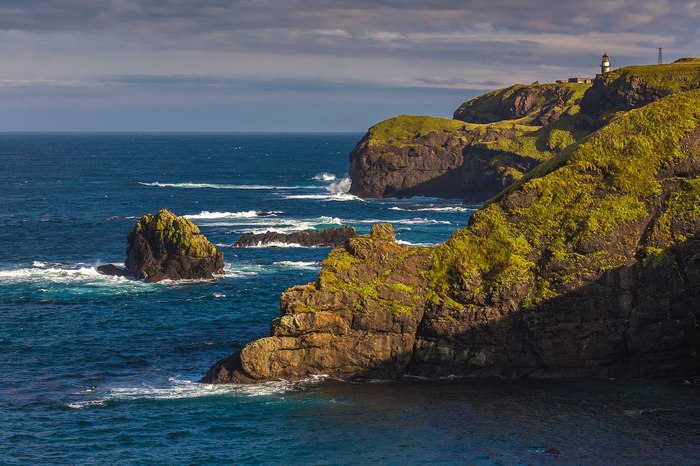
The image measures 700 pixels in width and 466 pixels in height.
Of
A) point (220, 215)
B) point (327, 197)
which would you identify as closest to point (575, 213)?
point (220, 215)

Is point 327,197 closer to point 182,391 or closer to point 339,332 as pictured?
point 339,332

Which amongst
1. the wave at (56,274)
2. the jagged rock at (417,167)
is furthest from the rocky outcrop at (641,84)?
the wave at (56,274)

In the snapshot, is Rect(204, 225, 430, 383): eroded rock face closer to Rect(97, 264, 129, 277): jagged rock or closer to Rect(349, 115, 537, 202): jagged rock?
Rect(97, 264, 129, 277): jagged rock

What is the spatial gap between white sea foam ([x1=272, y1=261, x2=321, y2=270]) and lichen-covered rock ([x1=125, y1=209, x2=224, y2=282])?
1035 centimetres

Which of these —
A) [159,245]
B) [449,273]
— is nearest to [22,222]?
[159,245]

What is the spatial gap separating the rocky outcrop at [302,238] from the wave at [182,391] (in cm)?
6047

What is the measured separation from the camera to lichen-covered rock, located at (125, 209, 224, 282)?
101188 millimetres

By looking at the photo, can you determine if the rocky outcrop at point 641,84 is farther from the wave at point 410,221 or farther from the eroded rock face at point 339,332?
the eroded rock face at point 339,332

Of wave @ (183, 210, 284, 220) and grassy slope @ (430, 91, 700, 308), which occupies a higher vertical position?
grassy slope @ (430, 91, 700, 308)

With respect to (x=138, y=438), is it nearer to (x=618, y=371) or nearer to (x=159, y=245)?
(x=618, y=371)

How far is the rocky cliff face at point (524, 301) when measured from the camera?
6581 centimetres

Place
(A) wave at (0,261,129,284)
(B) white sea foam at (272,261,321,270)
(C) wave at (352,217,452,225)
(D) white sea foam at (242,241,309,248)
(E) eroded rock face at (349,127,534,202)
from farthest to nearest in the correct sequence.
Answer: (E) eroded rock face at (349,127,534,202)
(C) wave at (352,217,452,225)
(D) white sea foam at (242,241,309,248)
(B) white sea foam at (272,261,321,270)
(A) wave at (0,261,129,284)

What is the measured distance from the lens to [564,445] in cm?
5438

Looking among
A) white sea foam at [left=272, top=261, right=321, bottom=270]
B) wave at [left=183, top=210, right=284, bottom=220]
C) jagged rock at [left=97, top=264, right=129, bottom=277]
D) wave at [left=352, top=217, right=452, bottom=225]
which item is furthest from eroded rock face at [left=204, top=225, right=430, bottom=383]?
wave at [left=183, top=210, right=284, bottom=220]
